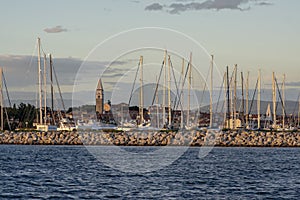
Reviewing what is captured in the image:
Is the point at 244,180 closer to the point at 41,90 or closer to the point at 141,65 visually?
the point at 141,65

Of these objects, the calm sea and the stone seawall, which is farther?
the stone seawall

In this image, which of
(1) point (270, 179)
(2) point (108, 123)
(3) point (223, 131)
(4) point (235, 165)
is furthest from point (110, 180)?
(2) point (108, 123)

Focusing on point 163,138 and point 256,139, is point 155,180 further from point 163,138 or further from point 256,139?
point 256,139

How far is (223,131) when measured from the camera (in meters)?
91.0

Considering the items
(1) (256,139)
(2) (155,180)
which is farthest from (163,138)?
(2) (155,180)

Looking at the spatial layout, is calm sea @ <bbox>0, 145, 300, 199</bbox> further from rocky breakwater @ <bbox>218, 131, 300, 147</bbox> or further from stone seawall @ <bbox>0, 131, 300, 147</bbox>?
rocky breakwater @ <bbox>218, 131, 300, 147</bbox>

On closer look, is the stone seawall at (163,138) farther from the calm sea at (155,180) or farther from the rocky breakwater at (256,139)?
the calm sea at (155,180)

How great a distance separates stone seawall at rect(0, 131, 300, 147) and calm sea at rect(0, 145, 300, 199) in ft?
79.0

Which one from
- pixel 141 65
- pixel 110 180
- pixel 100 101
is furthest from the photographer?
pixel 100 101

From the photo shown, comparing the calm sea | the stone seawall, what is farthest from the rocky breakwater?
the calm sea

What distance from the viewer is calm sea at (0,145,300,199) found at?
37.1 m

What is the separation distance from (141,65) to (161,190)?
158ft

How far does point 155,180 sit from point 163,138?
140 ft

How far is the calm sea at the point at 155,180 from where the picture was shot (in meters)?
37.1
